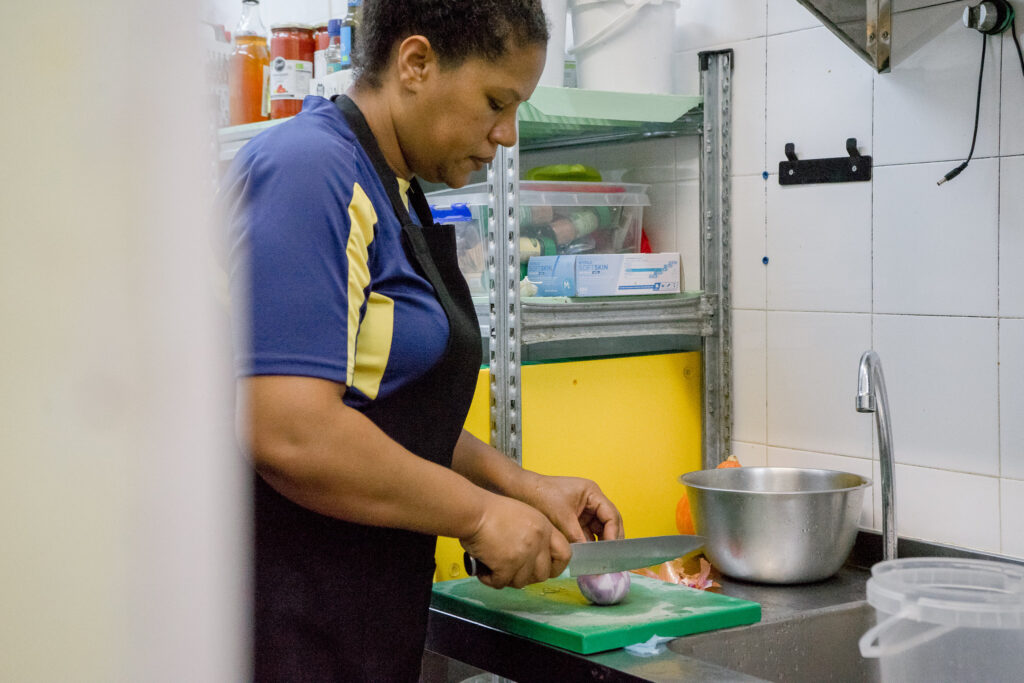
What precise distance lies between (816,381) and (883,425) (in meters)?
0.35

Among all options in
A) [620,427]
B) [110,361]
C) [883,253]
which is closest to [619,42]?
[883,253]

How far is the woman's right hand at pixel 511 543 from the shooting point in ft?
3.40

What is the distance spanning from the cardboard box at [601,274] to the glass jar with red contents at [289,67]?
2.62ft

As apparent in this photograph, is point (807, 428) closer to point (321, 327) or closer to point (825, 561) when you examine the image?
point (825, 561)

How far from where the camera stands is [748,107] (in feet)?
6.44

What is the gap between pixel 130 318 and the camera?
0.64ft

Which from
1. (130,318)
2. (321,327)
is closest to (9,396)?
(130,318)

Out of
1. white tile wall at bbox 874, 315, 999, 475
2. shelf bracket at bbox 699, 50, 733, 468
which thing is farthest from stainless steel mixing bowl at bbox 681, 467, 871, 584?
shelf bracket at bbox 699, 50, 733, 468

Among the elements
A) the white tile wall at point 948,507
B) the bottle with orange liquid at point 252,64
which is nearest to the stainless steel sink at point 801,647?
the white tile wall at point 948,507

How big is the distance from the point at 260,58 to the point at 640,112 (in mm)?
1032

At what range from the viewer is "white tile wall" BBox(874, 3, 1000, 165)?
5.22 ft

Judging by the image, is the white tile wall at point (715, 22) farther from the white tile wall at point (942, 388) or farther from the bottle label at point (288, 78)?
the bottle label at point (288, 78)

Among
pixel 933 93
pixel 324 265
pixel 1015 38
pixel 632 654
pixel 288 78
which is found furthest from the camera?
pixel 288 78

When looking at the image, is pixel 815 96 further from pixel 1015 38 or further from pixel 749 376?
pixel 749 376
